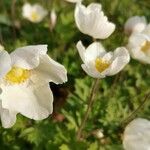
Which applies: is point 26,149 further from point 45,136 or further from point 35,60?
point 35,60

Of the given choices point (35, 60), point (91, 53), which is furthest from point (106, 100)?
point (35, 60)

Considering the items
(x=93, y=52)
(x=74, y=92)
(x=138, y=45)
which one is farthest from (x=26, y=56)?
(x=74, y=92)

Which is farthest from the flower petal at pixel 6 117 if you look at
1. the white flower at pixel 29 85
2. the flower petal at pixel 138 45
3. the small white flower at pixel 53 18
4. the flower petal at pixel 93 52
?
the small white flower at pixel 53 18

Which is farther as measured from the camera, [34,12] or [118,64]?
[34,12]

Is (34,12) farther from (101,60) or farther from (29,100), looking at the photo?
(29,100)

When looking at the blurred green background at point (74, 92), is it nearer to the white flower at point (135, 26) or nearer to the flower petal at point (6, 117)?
the white flower at point (135, 26)

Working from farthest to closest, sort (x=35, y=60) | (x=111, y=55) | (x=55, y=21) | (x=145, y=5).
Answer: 1. (x=145, y=5)
2. (x=55, y=21)
3. (x=111, y=55)
4. (x=35, y=60)

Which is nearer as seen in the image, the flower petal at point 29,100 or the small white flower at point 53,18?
the flower petal at point 29,100
